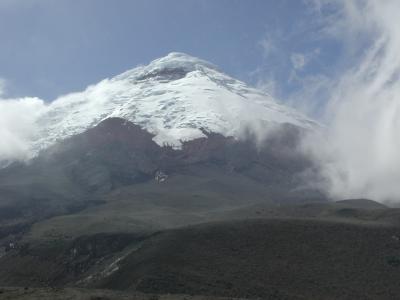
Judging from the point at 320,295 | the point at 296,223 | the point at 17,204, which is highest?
the point at 17,204

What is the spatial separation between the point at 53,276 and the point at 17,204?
93.8 metres

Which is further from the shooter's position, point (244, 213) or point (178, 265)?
point (244, 213)

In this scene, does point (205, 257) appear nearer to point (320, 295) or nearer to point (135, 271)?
point (135, 271)

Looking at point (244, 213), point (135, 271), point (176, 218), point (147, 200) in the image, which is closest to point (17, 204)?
point (147, 200)

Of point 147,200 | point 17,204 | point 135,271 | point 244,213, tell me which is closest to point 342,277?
point 135,271

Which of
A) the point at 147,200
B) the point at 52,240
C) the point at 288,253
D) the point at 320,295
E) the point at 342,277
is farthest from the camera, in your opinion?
the point at 147,200

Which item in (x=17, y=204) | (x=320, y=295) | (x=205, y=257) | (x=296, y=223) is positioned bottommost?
(x=320, y=295)

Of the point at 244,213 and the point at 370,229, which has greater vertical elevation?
the point at 244,213

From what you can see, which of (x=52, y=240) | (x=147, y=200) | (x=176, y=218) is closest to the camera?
(x=52, y=240)

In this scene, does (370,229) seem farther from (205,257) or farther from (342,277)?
(205,257)

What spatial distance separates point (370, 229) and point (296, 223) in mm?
12484

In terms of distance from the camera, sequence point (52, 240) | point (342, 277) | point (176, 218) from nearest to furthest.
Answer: point (342, 277) → point (52, 240) → point (176, 218)

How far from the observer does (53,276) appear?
366ft

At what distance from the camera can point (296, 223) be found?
4350 inches
